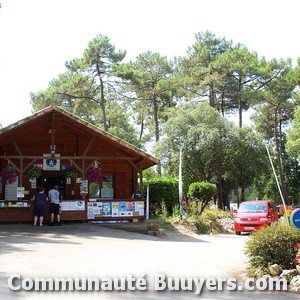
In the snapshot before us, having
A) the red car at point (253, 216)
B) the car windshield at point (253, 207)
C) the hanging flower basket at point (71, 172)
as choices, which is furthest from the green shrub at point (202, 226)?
the hanging flower basket at point (71, 172)

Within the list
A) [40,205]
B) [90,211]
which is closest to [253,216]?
[90,211]

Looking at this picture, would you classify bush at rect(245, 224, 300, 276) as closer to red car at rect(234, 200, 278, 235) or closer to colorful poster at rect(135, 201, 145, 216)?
colorful poster at rect(135, 201, 145, 216)

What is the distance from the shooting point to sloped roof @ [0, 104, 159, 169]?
1970 centimetres

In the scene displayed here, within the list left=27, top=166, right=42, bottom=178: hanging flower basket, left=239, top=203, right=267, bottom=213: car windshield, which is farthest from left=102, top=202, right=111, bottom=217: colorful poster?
left=239, top=203, right=267, bottom=213: car windshield

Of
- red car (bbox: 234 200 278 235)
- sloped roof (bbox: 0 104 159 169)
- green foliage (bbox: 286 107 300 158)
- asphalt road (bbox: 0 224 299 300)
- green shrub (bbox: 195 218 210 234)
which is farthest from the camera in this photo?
green foliage (bbox: 286 107 300 158)

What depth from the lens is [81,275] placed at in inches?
368

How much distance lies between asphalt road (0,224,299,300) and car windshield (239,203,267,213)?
20.6ft

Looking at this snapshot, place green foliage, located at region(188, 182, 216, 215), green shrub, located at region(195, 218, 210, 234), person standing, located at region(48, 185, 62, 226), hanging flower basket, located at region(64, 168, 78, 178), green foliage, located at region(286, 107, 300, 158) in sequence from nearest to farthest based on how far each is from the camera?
1. person standing, located at region(48, 185, 62, 226)
2. hanging flower basket, located at region(64, 168, 78, 178)
3. green shrub, located at region(195, 218, 210, 234)
4. green foliage, located at region(188, 182, 216, 215)
5. green foliage, located at region(286, 107, 300, 158)

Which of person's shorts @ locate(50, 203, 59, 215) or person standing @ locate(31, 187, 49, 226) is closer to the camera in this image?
person standing @ locate(31, 187, 49, 226)

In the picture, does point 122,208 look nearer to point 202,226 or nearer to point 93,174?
point 93,174

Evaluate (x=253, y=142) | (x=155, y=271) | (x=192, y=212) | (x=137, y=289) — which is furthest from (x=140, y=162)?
(x=253, y=142)

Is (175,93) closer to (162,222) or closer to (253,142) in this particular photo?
(253,142)

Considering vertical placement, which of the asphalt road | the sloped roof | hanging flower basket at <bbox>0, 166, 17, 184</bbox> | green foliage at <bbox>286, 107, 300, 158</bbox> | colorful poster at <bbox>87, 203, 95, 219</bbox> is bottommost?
the asphalt road

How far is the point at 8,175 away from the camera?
20312mm
